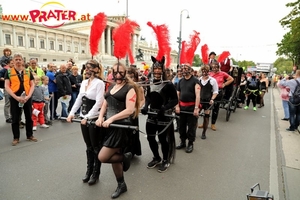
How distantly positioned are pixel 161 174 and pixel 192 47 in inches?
118

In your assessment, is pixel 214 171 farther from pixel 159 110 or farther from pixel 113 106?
pixel 113 106

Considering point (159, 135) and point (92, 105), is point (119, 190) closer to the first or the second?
point (159, 135)

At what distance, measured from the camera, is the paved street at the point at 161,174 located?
11.3 feet

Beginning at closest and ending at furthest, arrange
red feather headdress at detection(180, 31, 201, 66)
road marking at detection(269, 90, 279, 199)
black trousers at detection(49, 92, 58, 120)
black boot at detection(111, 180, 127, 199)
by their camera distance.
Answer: black boot at detection(111, 180, 127, 199)
road marking at detection(269, 90, 279, 199)
red feather headdress at detection(180, 31, 201, 66)
black trousers at detection(49, 92, 58, 120)

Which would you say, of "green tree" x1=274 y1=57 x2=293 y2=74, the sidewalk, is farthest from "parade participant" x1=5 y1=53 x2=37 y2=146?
"green tree" x1=274 y1=57 x2=293 y2=74

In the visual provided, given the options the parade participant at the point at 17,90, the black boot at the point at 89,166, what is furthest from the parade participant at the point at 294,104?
the parade participant at the point at 17,90

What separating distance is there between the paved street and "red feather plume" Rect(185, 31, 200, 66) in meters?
2.12

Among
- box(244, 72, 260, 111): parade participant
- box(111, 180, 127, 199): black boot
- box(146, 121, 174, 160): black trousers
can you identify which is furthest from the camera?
box(244, 72, 260, 111): parade participant

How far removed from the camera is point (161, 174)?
13.5 feet

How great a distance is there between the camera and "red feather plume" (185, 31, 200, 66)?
17.8 ft

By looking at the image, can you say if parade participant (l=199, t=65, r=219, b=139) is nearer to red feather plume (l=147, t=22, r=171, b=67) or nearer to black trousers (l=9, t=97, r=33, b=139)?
red feather plume (l=147, t=22, r=171, b=67)

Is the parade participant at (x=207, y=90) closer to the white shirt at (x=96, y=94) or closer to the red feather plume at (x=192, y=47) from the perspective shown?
the red feather plume at (x=192, y=47)

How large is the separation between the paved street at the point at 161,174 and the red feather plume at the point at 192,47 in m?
2.12

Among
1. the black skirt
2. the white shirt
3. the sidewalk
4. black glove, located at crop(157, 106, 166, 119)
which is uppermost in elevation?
the white shirt
